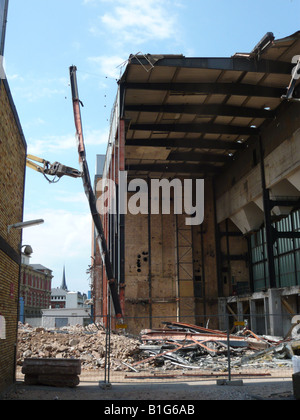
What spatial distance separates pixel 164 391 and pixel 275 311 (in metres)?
19.8

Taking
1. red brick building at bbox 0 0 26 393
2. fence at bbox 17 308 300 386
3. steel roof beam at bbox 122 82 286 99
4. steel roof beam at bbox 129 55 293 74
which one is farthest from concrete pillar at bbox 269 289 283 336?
red brick building at bbox 0 0 26 393

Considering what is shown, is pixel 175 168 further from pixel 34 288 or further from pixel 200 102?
pixel 34 288

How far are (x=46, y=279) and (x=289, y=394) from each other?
105m

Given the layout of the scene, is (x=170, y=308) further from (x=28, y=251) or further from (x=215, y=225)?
(x=28, y=251)

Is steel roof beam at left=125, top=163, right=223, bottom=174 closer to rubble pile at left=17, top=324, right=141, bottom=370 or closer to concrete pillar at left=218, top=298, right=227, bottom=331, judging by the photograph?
concrete pillar at left=218, top=298, right=227, bottom=331

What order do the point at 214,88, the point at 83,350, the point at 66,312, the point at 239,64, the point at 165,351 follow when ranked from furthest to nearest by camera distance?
the point at 66,312
the point at 214,88
the point at 239,64
the point at 83,350
the point at 165,351

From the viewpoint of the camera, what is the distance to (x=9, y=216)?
13266 mm

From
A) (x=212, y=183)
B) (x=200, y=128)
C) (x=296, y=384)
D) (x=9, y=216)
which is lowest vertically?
(x=296, y=384)

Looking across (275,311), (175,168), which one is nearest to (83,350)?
(275,311)

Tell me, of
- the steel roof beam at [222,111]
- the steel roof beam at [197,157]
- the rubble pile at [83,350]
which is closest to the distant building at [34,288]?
the steel roof beam at [197,157]

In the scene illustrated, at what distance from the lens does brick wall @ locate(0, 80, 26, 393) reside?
12.1 metres
